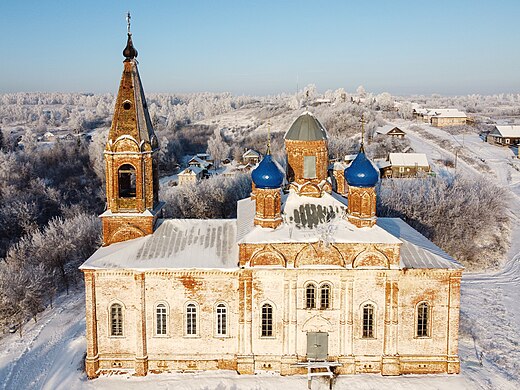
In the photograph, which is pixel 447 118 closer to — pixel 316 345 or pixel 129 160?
pixel 316 345

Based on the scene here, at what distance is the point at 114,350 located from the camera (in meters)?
15.7

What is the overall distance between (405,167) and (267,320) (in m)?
38.1

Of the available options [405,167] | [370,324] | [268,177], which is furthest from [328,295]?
[405,167]

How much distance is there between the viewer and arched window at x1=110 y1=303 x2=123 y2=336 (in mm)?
15641

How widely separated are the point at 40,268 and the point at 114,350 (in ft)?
37.4

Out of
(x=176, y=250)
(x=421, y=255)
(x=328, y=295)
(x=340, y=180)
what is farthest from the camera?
(x=340, y=180)

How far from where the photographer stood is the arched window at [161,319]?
1564cm

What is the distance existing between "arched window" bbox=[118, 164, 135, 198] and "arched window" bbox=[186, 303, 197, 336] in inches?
183

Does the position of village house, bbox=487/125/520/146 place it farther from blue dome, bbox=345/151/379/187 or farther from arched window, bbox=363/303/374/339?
arched window, bbox=363/303/374/339

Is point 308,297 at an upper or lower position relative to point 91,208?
upper

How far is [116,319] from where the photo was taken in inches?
619

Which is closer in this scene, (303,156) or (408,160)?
(303,156)

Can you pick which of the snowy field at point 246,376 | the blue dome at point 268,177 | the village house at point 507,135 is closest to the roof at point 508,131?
the village house at point 507,135

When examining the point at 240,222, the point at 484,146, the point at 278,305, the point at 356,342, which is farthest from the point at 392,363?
the point at 484,146
